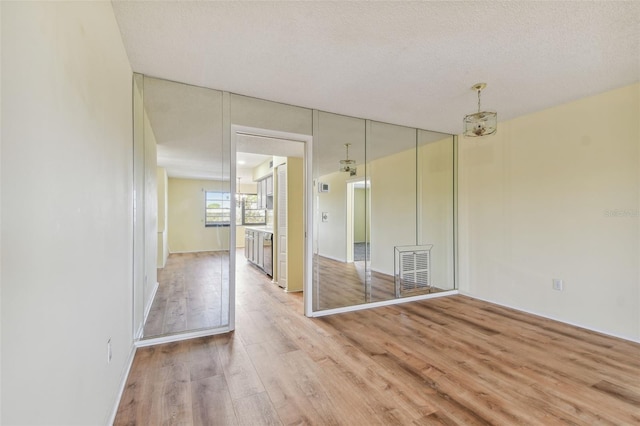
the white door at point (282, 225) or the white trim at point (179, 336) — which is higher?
the white door at point (282, 225)

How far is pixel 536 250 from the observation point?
361 centimetres

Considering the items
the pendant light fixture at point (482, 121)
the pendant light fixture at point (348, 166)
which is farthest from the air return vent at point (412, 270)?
the pendant light fixture at point (482, 121)

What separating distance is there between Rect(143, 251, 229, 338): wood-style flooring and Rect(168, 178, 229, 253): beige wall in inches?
4.0

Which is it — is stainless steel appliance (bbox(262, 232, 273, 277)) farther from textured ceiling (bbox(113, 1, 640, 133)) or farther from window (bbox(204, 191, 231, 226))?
textured ceiling (bbox(113, 1, 640, 133))

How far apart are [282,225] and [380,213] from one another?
5.30ft

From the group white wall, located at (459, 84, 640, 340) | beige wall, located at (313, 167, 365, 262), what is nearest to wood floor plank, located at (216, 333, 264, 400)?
beige wall, located at (313, 167, 365, 262)

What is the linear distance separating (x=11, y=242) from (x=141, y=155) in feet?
7.32

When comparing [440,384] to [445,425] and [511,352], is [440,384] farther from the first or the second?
[511,352]

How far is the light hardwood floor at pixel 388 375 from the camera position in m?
1.82

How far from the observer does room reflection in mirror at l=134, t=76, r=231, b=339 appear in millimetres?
2857

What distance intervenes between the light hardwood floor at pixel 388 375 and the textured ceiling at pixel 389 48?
99.5 inches

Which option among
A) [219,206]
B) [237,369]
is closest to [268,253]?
[219,206]

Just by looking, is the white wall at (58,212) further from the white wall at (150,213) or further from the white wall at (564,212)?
the white wall at (564,212)

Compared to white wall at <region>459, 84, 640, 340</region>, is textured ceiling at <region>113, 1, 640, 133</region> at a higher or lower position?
higher
